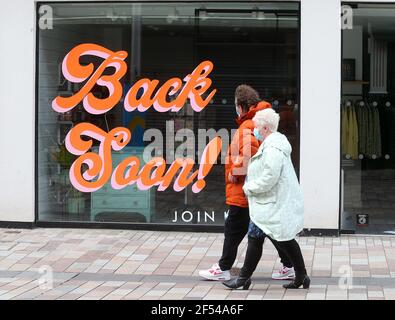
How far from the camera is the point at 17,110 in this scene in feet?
36.4

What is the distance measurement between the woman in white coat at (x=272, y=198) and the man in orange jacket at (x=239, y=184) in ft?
0.71

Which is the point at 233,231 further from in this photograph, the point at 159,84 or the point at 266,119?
the point at 159,84

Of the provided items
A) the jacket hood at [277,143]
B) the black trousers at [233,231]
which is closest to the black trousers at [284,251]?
the black trousers at [233,231]

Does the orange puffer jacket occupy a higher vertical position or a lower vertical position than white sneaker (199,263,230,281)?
higher

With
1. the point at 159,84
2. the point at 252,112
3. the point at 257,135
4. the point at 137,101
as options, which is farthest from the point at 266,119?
the point at 137,101

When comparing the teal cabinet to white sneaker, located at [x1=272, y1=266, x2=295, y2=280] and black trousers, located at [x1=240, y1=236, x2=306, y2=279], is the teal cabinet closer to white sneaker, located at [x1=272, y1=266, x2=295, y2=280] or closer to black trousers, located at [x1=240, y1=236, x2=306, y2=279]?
white sneaker, located at [x1=272, y1=266, x2=295, y2=280]

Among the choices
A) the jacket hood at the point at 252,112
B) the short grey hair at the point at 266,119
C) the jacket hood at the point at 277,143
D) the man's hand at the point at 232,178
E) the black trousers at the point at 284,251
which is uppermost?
the jacket hood at the point at 252,112

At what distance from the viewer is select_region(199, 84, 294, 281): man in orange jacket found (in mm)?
7977

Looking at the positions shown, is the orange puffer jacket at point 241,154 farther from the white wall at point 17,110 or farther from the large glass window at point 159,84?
the white wall at point 17,110

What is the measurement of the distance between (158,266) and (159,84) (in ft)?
9.69

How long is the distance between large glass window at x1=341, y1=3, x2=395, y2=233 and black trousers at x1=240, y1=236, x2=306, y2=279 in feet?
10.6

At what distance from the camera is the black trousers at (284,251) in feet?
25.2

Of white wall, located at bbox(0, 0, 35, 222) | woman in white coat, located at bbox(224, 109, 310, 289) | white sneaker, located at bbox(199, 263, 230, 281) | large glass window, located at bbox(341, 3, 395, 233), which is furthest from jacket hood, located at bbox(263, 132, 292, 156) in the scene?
white wall, located at bbox(0, 0, 35, 222)

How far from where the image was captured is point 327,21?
413 inches
